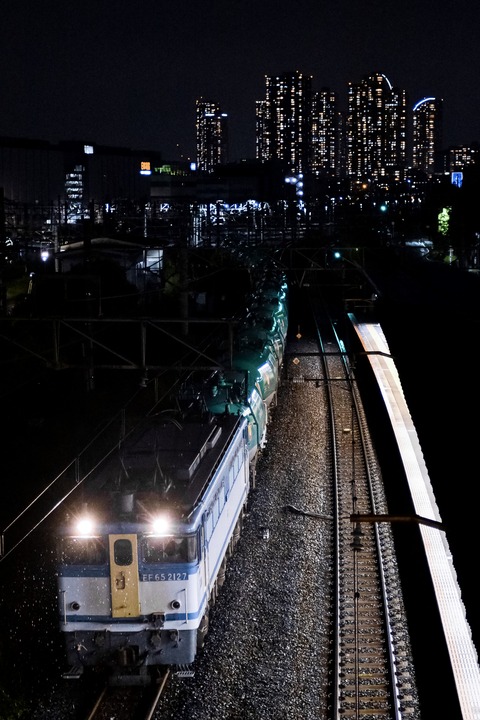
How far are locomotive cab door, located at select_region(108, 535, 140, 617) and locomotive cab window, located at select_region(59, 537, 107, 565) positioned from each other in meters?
0.10

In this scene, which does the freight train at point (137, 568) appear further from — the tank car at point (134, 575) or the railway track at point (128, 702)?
the railway track at point (128, 702)

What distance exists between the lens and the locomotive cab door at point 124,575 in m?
8.25

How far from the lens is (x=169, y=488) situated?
Result: 28.5 ft

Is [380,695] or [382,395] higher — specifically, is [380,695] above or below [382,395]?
below

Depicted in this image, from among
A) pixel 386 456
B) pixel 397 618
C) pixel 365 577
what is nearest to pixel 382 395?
pixel 386 456

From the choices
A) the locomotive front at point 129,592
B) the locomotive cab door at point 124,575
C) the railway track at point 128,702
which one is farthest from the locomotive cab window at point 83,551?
the railway track at point 128,702

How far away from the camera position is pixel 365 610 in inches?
400

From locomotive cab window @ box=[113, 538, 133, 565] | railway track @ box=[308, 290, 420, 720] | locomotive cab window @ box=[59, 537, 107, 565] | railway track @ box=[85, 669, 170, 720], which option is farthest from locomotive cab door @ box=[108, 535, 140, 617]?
railway track @ box=[308, 290, 420, 720]

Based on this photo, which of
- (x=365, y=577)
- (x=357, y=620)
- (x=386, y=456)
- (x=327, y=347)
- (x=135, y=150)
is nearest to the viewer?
(x=357, y=620)

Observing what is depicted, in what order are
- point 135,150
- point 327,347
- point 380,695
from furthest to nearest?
point 135,150 → point 327,347 → point 380,695

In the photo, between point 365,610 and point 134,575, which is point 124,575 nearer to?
point 134,575

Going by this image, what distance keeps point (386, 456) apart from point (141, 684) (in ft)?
30.2

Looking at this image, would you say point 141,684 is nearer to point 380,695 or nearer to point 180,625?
point 180,625

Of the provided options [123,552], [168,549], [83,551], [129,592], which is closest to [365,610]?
[168,549]
